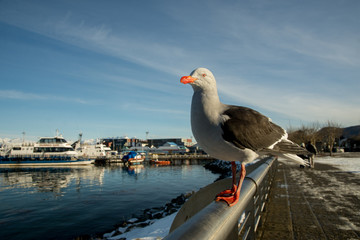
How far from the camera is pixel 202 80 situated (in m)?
2.25

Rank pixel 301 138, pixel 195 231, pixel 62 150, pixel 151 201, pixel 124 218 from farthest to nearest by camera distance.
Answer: pixel 62 150 → pixel 301 138 → pixel 151 201 → pixel 124 218 → pixel 195 231

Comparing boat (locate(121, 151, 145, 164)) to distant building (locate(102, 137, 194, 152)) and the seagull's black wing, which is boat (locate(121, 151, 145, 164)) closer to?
the seagull's black wing

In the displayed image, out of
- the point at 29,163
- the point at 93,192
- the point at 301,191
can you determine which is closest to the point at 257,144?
the point at 301,191

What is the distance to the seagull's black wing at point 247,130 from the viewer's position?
2.07 meters

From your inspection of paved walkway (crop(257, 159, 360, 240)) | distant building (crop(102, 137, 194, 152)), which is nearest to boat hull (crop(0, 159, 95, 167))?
paved walkway (crop(257, 159, 360, 240))

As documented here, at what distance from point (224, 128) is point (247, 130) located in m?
0.30

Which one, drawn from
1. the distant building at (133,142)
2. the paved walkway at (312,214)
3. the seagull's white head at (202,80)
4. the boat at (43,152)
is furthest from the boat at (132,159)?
the distant building at (133,142)

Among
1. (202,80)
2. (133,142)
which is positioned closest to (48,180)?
(202,80)

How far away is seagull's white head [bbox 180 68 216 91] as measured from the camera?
2.22 meters

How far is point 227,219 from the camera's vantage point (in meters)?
1.27

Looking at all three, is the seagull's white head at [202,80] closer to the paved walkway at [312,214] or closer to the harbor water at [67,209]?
the paved walkway at [312,214]

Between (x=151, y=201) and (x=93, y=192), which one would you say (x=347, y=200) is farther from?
(x=93, y=192)

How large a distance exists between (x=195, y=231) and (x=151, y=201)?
18.4m

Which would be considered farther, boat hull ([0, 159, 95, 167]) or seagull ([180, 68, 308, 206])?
boat hull ([0, 159, 95, 167])
